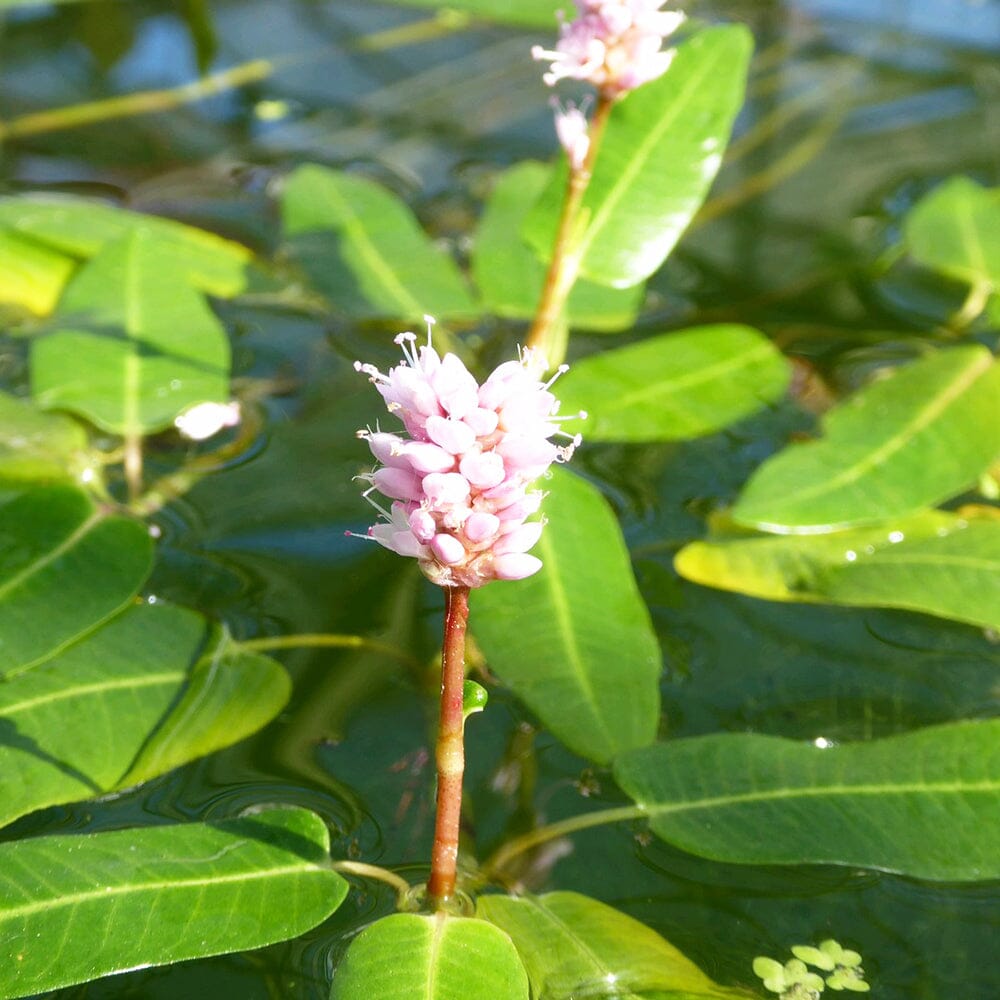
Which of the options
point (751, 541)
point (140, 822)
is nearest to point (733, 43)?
point (751, 541)

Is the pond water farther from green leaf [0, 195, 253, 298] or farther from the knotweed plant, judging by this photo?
the knotweed plant

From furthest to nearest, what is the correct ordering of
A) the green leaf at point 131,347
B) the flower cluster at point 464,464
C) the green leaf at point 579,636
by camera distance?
the green leaf at point 131,347
the green leaf at point 579,636
the flower cluster at point 464,464

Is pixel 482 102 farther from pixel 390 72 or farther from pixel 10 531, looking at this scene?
pixel 10 531

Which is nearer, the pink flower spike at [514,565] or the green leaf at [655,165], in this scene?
the pink flower spike at [514,565]

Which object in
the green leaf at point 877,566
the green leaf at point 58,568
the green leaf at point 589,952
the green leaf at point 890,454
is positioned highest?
the green leaf at point 58,568

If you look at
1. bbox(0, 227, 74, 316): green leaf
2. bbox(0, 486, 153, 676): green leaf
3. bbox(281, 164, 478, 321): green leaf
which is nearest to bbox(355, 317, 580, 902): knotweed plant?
bbox(0, 486, 153, 676): green leaf

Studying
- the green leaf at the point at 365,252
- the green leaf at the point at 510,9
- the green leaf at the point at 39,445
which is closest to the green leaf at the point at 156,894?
the green leaf at the point at 39,445

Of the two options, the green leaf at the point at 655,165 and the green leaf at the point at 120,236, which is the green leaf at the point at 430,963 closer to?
the green leaf at the point at 655,165

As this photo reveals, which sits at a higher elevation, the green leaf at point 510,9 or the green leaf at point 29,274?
the green leaf at point 510,9
